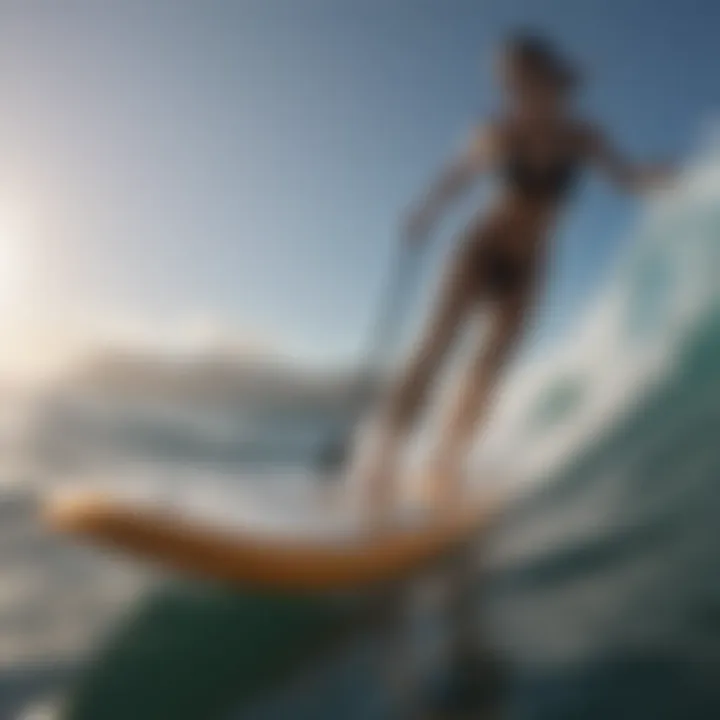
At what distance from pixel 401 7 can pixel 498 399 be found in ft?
1.75

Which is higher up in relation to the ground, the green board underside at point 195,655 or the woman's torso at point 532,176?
the woman's torso at point 532,176

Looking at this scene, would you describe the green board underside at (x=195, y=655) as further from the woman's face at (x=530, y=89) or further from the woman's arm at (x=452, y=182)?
the woman's face at (x=530, y=89)

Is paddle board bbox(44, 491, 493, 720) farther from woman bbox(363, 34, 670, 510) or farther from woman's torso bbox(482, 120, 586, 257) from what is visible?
woman's torso bbox(482, 120, 586, 257)

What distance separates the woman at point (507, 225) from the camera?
1487 millimetres

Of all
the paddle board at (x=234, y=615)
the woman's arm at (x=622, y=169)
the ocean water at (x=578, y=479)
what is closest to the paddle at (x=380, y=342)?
the ocean water at (x=578, y=479)

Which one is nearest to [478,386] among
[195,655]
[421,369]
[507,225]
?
[421,369]

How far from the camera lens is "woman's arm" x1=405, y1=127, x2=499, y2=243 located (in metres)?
1.51

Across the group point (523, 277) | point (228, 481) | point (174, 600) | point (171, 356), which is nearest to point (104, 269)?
point (171, 356)

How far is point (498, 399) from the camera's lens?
4.90ft

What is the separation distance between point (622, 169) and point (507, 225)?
165 millimetres

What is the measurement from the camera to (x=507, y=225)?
1.50 m

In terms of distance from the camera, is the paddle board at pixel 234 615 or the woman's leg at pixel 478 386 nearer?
the paddle board at pixel 234 615

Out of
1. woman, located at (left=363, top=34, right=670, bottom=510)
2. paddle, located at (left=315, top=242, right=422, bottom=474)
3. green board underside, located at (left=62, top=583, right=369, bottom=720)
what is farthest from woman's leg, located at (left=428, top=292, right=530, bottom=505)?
green board underside, located at (left=62, top=583, right=369, bottom=720)

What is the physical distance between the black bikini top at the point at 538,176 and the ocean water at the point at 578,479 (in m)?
0.12
